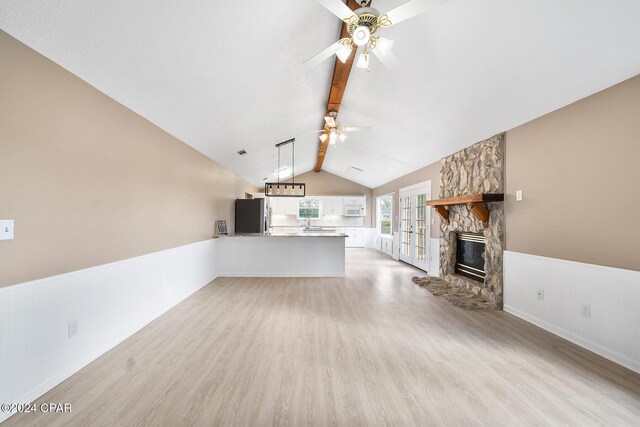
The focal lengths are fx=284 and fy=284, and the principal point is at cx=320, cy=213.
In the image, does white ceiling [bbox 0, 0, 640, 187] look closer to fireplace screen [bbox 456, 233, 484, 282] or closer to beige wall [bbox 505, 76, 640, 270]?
beige wall [bbox 505, 76, 640, 270]

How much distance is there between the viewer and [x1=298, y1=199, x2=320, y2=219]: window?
10.9m

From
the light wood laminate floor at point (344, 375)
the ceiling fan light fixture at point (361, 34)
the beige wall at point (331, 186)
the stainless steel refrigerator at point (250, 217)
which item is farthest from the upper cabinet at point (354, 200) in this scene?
the ceiling fan light fixture at point (361, 34)

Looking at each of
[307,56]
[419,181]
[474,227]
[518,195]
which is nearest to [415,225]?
[419,181]

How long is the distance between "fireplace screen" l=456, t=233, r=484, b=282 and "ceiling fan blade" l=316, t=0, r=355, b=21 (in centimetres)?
390

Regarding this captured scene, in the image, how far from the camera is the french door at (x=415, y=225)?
637cm

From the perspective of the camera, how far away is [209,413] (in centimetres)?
177

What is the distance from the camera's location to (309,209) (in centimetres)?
1091

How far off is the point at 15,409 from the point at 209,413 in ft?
3.88

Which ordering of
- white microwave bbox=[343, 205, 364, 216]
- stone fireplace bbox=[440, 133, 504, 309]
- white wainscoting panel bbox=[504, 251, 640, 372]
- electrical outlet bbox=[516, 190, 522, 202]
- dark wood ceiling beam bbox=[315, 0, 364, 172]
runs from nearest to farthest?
white wainscoting panel bbox=[504, 251, 640, 372] < dark wood ceiling beam bbox=[315, 0, 364, 172] < electrical outlet bbox=[516, 190, 522, 202] < stone fireplace bbox=[440, 133, 504, 309] < white microwave bbox=[343, 205, 364, 216]

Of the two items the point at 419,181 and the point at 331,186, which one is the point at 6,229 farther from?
the point at 331,186

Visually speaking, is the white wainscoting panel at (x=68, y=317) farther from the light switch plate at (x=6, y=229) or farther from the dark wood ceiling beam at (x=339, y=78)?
the dark wood ceiling beam at (x=339, y=78)

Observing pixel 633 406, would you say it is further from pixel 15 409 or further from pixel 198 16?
pixel 198 16

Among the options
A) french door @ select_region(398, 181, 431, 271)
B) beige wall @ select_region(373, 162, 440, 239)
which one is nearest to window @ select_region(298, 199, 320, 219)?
beige wall @ select_region(373, 162, 440, 239)

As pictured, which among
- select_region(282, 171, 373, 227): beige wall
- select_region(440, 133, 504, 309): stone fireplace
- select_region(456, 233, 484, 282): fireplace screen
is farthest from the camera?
select_region(282, 171, 373, 227): beige wall
